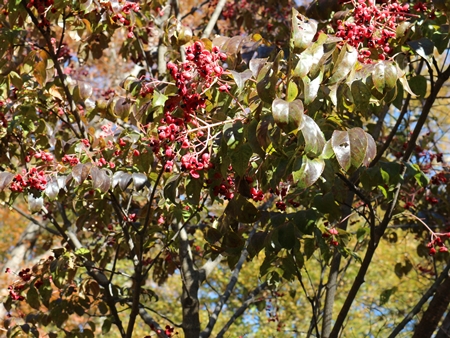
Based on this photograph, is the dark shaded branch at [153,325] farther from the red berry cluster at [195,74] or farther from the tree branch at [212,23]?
the tree branch at [212,23]

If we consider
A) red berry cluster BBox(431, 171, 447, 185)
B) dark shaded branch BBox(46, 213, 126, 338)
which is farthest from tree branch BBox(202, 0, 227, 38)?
red berry cluster BBox(431, 171, 447, 185)

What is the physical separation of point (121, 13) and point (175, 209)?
1007 mm

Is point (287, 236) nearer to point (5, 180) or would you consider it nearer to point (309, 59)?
point (309, 59)

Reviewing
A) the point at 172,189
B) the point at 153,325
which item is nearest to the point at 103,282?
the point at 153,325

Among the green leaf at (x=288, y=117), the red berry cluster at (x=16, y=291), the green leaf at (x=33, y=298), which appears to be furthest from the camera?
the red berry cluster at (x=16, y=291)

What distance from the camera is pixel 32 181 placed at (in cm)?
220

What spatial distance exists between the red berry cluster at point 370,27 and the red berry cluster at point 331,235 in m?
0.72

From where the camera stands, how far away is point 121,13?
271cm

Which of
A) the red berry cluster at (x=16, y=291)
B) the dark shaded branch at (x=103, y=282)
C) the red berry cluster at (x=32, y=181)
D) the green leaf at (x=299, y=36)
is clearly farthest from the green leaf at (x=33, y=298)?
the green leaf at (x=299, y=36)

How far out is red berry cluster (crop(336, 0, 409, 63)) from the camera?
1.73 metres

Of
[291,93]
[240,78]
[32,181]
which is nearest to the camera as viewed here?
[291,93]

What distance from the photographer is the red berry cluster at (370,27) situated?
173 cm

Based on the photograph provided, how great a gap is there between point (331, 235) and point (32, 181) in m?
1.23

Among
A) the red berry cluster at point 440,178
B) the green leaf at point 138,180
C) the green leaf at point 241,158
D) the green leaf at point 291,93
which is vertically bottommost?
→ the green leaf at point 241,158
